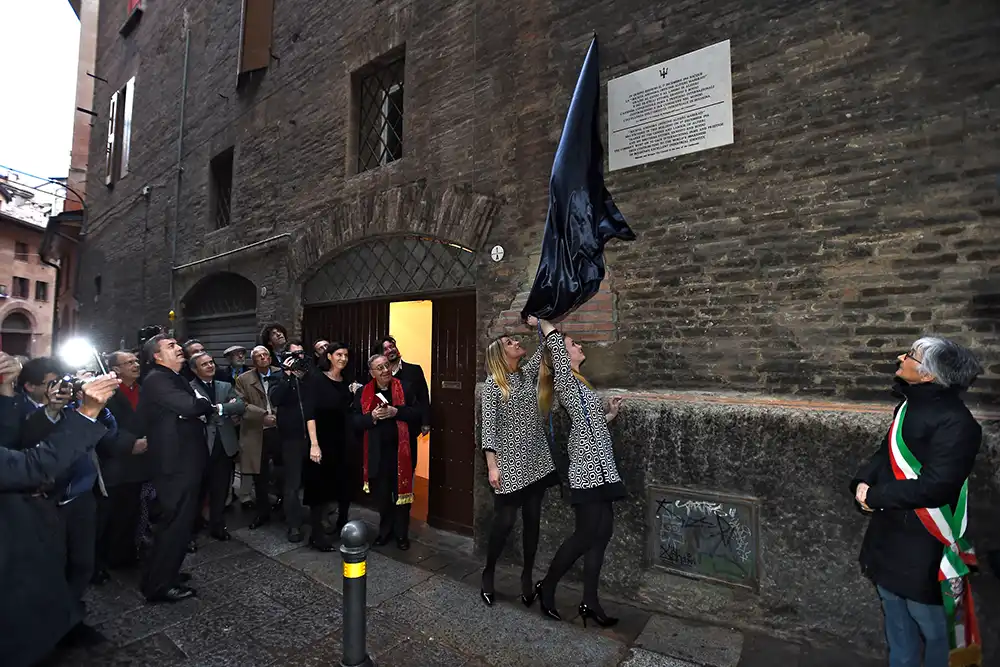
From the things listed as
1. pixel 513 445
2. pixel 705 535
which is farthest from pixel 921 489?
pixel 513 445

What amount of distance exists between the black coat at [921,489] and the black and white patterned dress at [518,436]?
1872 mm

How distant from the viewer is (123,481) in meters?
4.12

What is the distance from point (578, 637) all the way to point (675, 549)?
3.07 ft

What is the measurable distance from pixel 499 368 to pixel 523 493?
0.87m

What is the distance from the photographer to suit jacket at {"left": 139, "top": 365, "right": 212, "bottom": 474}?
360cm

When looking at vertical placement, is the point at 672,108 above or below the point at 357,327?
above

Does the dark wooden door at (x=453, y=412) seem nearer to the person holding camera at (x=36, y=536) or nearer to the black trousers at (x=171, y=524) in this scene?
the black trousers at (x=171, y=524)

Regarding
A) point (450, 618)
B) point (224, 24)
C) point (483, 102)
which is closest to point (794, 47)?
point (483, 102)

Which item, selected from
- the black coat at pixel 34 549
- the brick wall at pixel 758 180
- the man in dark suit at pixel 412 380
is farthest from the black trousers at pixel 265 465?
the black coat at pixel 34 549

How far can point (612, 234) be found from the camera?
407 centimetres

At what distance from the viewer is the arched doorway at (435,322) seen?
17.6ft

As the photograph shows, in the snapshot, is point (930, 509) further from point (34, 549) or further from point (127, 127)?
point (127, 127)

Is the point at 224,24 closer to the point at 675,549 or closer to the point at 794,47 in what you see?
the point at 794,47

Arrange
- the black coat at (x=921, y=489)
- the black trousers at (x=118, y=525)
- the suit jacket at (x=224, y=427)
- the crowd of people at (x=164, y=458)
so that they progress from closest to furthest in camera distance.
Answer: the black coat at (x=921, y=489) < the crowd of people at (x=164, y=458) < the black trousers at (x=118, y=525) < the suit jacket at (x=224, y=427)
